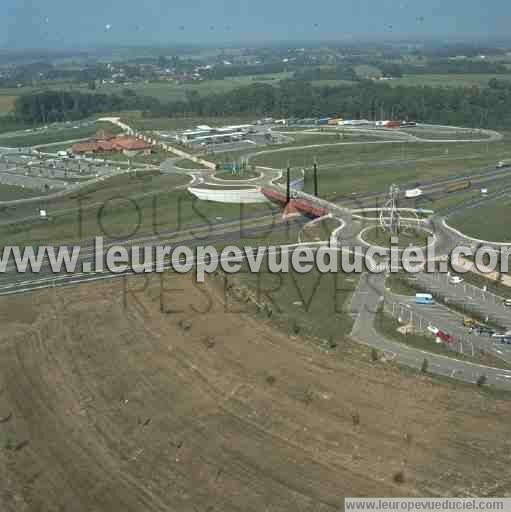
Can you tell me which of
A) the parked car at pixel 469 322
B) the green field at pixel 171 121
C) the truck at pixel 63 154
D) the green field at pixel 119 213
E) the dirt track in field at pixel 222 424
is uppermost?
the green field at pixel 171 121

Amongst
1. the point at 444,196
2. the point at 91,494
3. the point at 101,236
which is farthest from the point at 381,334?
the point at 444,196

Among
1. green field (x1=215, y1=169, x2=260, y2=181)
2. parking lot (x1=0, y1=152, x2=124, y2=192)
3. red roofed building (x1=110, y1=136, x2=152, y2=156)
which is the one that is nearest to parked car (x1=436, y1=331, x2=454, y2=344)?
green field (x1=215, y1=169, x2=260, y2=181)

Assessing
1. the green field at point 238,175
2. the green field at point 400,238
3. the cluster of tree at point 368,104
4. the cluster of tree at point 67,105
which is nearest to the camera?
the green field at point 400,238

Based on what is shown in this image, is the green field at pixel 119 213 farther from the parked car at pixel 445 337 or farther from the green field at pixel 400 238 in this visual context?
the parked car at pixel 445 337

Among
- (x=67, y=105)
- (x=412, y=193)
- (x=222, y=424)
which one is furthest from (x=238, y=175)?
(x=67, y=105)

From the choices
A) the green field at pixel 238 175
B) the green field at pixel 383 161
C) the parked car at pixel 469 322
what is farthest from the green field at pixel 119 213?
the parked car at pixel 469 322

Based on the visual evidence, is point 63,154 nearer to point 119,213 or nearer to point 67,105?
point 119,213

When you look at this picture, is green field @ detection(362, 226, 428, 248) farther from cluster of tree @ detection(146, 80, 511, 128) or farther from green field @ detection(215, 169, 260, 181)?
cluster of tree @ detection(146, 80, 511, 128)
